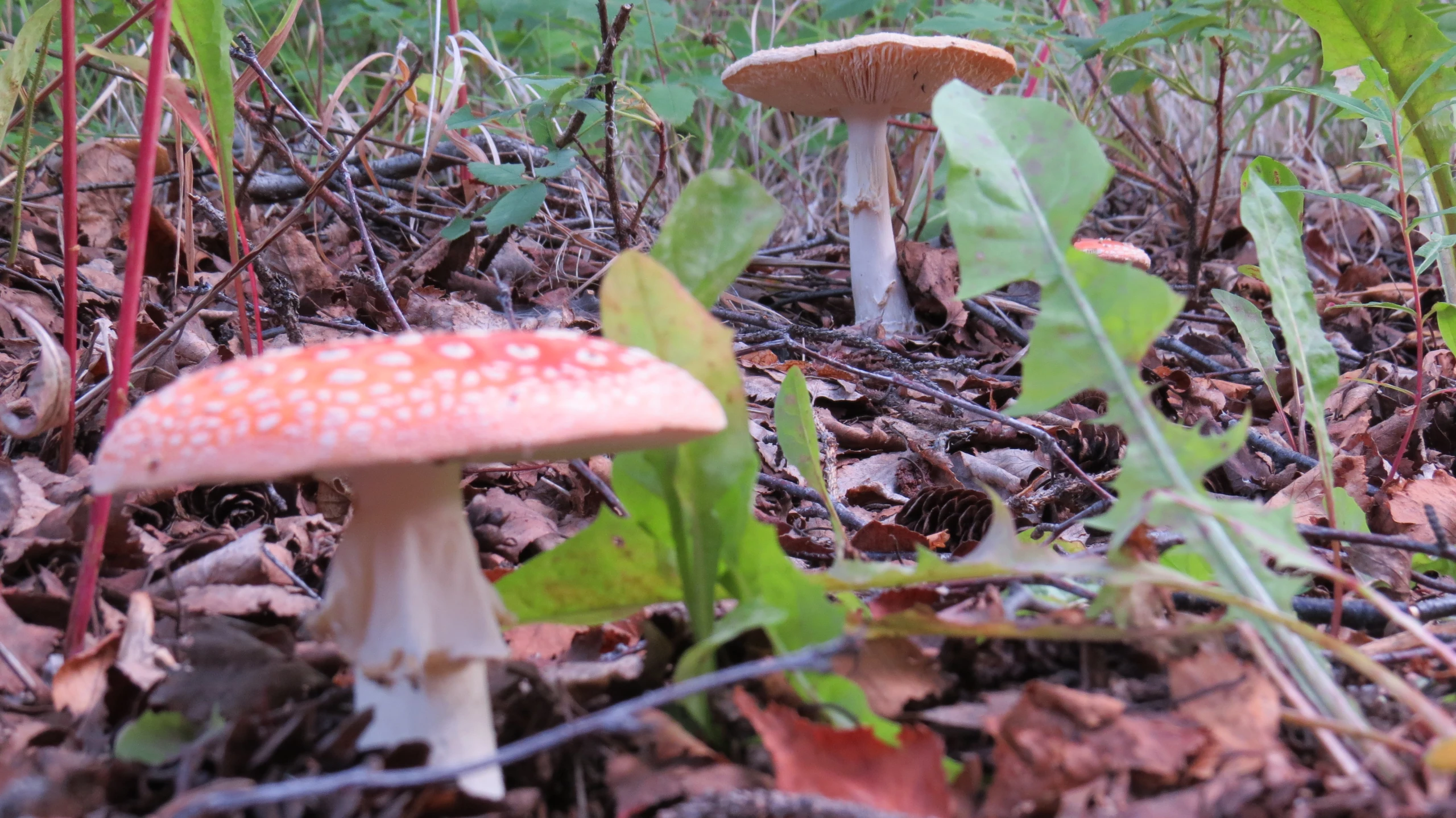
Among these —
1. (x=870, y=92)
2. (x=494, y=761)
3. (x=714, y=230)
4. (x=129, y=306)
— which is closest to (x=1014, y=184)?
(x=714, y=230)

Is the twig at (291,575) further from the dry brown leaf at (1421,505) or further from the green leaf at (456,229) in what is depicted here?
the dry brown leaf at (1421,505)

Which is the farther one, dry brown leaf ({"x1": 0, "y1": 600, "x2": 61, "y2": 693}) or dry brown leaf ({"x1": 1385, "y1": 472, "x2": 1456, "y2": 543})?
dry brown leaf ({"x1": 1385, "y1": 472, "x2": 1456, "y2": 543})

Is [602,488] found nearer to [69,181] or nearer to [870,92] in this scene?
[69,181]

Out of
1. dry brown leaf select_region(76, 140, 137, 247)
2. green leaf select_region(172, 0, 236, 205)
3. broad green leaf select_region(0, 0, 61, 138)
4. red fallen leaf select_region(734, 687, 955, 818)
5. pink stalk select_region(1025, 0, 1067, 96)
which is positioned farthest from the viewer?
pink stalk select_region(1025, 0, 1067, 96)

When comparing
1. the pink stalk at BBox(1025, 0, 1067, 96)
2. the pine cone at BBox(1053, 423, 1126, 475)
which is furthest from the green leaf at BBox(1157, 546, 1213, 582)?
the pink stalk at BBox(1025, 0, 1067, 96)

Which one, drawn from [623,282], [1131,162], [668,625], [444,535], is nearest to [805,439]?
[668,625]

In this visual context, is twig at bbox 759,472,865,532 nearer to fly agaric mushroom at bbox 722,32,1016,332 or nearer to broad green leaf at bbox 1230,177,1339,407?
broad green leaf at bbox 1230,177,1339,407

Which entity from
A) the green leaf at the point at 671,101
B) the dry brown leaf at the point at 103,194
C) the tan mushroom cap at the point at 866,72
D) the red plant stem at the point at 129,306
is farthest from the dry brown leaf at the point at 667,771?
the tan mushroom cap at the point at 866,72
